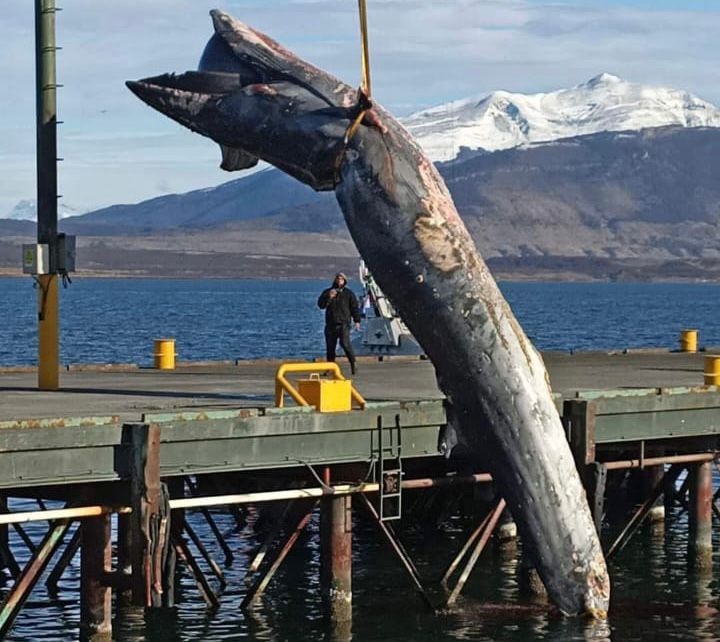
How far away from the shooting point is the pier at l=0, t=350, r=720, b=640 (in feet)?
73.4

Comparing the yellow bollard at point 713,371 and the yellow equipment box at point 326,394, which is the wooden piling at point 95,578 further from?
the yellow bollard at point 713,371

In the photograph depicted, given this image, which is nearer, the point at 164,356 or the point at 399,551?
the point at 399,551

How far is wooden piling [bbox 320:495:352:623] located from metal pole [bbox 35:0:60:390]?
679 centimetres

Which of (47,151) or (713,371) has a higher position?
(47,151)

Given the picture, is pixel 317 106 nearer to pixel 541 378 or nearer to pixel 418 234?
pixel 418 234

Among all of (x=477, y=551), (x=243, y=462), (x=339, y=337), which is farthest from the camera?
(x=339, y=337)

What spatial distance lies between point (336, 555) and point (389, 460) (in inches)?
62.6

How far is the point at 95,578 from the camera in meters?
23.5

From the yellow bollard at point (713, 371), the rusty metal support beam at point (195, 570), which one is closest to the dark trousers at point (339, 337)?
the yellow bollard at point (713, 371)

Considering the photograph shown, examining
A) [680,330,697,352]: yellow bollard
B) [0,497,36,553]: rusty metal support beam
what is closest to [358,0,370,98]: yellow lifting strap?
[0,497,36,553]: rusty metal support beam

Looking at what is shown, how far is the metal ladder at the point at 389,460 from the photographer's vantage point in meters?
25.4

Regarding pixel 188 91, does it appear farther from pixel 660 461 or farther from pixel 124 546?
pixel 660 461

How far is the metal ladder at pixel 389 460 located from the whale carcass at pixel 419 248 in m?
1.37

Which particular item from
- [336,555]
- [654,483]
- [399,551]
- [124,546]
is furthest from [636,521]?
[124,546]
